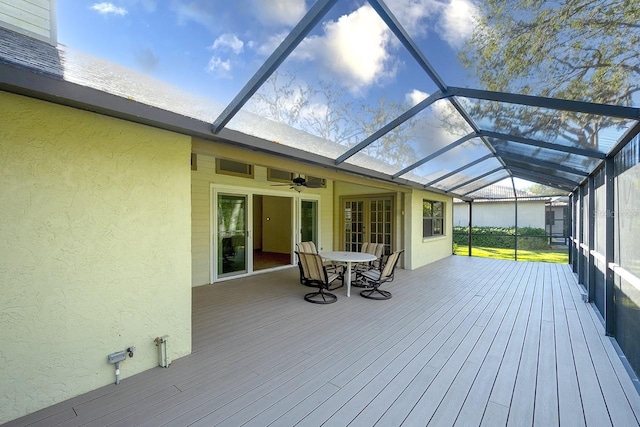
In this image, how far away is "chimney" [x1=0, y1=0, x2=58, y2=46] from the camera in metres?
1.60

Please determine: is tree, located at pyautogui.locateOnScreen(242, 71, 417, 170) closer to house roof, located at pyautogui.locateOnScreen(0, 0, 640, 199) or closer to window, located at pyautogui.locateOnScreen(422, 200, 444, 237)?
house roof, located at pyautogui.locateOnScreen(0, 0, 640, 199)

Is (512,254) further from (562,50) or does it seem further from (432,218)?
(562,50)

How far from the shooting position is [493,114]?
141 inches

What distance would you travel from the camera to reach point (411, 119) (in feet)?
12.7

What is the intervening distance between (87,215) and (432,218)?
30.6 ft

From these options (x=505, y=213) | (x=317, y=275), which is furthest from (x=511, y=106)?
(x=505, y=213)

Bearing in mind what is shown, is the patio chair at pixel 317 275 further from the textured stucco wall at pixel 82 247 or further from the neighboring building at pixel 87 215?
the textured stucco wall at pixel 82 247

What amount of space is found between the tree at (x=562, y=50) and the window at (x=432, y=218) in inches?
245

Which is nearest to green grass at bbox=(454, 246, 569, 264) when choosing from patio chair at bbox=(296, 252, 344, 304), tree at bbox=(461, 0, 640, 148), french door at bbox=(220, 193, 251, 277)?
patio chair at bbox=(296, 252, 344, 304)

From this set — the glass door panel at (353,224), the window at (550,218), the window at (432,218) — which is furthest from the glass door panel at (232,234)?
the window at (550,218)

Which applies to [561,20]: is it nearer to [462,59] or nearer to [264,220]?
[462,59]

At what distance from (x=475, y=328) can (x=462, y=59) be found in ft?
10.8

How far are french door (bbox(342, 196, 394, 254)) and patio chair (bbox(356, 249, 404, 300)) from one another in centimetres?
300

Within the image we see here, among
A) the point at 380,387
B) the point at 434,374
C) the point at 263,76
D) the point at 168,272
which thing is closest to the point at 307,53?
the point at 263,76
